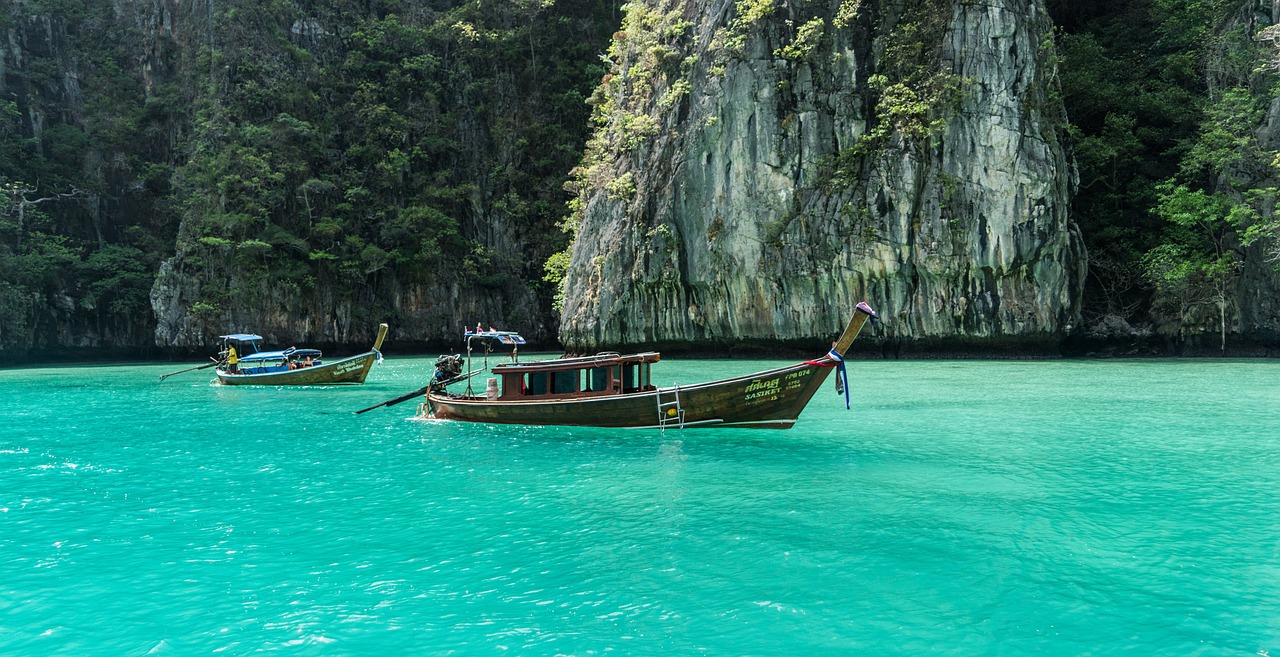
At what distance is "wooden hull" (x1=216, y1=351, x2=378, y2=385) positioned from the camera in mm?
25656

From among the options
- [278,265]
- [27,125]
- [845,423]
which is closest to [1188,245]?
[845,423]

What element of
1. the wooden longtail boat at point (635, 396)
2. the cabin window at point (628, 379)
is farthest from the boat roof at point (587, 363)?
the cabin window at point (628, 379)

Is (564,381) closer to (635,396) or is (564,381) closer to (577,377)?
(577,377)

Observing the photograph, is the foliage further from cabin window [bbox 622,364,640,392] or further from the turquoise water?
cabin window [bbox 622,364,640,392]

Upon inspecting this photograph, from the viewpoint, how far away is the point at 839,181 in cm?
3178

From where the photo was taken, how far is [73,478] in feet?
36.1

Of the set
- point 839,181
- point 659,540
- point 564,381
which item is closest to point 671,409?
point 564,381

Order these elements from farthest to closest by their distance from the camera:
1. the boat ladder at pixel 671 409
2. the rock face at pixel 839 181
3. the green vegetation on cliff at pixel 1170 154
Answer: the rock face at pixel 839 181 < the green vegetation on cliff at pixel 1170 154 < the boat ladder at pixel 671 409

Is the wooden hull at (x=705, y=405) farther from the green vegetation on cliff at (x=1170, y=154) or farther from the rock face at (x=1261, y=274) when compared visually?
the rock face at (x=1261, y=274)

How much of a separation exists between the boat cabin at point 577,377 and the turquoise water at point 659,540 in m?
0.85

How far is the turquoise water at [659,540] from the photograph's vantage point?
536 cm

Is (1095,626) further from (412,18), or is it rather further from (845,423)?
(412,18)

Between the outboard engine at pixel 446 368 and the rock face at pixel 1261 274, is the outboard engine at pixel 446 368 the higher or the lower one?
the lower one

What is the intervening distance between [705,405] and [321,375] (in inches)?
675
